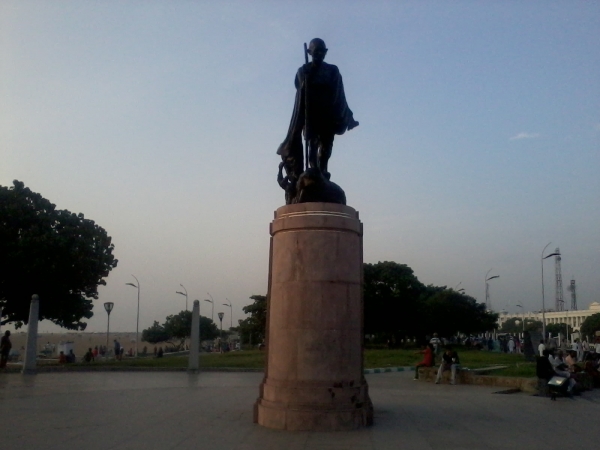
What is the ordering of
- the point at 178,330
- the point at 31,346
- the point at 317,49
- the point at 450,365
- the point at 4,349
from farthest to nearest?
the point at 178,330 → the point at 4,349 → the point at 31,346 → the point at 450,365 → the point at 317,49

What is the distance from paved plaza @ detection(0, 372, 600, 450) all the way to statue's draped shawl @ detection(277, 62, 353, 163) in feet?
15.8

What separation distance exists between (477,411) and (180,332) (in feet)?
247

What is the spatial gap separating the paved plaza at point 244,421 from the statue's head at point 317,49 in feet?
19.3

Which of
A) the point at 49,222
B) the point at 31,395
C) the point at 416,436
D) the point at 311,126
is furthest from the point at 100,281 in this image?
the point at 416,436

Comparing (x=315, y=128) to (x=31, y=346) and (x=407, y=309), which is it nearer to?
(x=31, y=346)

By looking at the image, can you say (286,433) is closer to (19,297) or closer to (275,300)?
(275,300)

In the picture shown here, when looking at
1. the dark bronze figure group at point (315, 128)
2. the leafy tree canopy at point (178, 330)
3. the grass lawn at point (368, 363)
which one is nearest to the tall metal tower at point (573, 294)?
the leafy tree canopy at point (178, 330)

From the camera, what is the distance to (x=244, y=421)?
9242 millimetres

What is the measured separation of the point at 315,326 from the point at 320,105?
12.6 feet

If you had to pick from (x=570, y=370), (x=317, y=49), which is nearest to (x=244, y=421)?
(x=317, y=49)

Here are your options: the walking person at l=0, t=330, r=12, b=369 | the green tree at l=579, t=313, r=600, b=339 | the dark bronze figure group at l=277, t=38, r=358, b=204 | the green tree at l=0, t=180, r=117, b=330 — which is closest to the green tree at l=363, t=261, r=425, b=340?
the green tree at l=0, t=180, r=117, b=330

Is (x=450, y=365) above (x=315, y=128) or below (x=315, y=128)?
below

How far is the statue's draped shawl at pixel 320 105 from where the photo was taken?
10.4m

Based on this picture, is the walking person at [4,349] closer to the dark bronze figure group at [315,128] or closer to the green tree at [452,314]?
the dark bronze figure group at [315,128]
